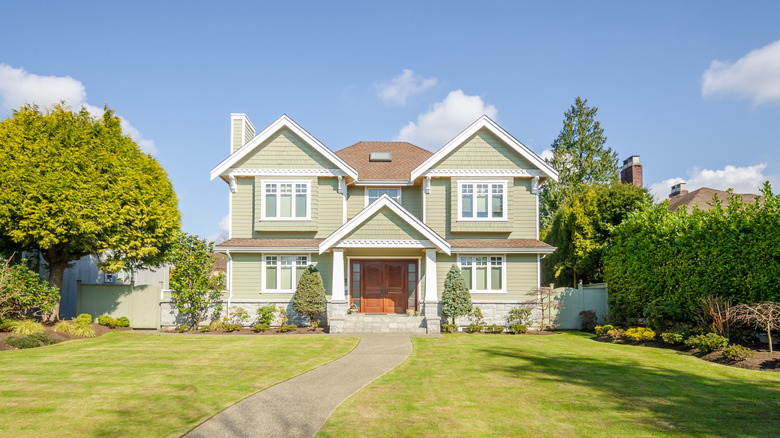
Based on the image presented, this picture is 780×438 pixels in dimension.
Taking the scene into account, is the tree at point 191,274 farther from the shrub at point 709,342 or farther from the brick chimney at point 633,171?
the brick chimney at point 633,171

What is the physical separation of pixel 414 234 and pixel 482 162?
5.07 metres

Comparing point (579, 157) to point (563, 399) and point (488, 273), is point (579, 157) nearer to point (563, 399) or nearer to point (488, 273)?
point (488, 273)

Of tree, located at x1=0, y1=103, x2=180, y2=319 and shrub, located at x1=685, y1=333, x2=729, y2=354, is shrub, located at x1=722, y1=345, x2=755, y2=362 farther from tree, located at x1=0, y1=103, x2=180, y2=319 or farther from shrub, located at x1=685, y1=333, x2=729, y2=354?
tree, located at x1=0, y1=103, x2=180, y2=319

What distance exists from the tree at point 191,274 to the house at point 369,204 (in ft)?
3.61

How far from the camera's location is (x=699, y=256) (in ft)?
48.3

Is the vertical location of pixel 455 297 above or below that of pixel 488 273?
below

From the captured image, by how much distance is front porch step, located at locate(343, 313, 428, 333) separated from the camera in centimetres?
1878

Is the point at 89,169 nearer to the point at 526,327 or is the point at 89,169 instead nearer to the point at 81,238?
the point at 81,238

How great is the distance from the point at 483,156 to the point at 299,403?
15.5m

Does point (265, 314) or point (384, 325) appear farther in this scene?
point (265, 314)

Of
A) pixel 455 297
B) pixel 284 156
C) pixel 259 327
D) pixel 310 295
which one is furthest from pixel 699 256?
pixel 284 156

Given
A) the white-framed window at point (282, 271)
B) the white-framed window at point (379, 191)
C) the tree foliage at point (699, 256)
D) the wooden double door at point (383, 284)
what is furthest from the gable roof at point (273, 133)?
the tree foliage at point (699, 256)

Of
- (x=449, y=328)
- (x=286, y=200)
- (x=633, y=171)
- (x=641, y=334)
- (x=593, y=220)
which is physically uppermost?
(x=633, y=171)

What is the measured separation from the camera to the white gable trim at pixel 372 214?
1858 cm
